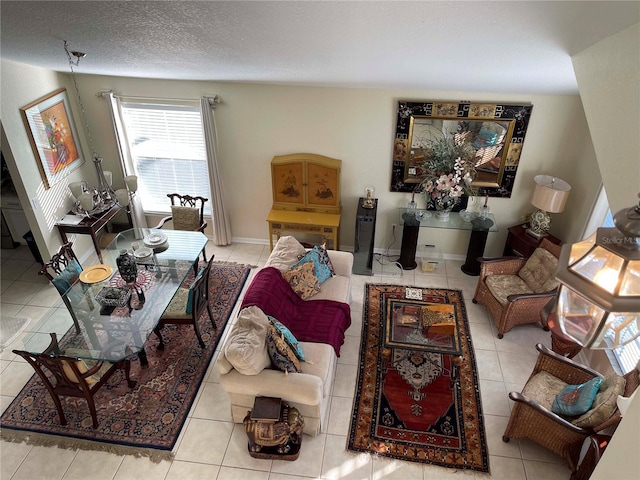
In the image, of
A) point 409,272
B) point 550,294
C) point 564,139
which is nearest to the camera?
Result: point 550,294

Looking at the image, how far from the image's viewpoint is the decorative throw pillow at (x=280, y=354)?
3566mm

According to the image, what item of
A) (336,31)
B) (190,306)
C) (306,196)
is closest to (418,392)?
(190,306)

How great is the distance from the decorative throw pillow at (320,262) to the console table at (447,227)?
52.4 inches

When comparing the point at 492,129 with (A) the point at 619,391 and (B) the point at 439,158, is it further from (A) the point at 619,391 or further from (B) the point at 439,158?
(A) the point at 619,391

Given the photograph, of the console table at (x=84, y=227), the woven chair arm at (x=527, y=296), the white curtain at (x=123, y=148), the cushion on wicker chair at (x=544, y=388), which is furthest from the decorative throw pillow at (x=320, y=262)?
the console table at (x=84, y=227)

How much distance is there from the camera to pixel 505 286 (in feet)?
16.4

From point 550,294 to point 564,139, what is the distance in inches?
79.8

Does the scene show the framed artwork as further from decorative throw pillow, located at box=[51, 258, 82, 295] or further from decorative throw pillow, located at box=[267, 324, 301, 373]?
decorative throw pillow, located at box=[267, 324, 301, 373]

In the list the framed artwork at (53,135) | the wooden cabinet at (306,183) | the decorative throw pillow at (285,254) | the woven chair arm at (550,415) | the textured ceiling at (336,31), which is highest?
the textured ceiling at (336,31)

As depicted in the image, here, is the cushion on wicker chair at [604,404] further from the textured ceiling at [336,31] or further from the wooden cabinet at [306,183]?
the wooden cabinet at [306,183]

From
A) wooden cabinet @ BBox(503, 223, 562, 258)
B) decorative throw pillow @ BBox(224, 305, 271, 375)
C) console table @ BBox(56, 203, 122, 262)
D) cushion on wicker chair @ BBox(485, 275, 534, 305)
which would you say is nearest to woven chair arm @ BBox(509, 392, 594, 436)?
cushion on wicker chair @ BBox(485, 275, 534, 305)

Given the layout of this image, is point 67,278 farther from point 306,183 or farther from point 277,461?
point 306,183

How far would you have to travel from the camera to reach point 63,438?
12.3ft

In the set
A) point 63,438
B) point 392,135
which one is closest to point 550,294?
point 392,135
